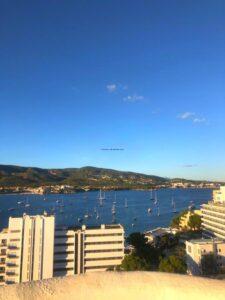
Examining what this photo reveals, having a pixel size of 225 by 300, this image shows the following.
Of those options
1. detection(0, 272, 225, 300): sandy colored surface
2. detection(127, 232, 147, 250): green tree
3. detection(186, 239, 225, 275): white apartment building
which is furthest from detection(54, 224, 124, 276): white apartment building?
detection(0, 272, 225, 300): sandy colored surface

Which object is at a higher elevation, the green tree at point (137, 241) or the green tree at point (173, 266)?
the green tree at point (137, 241)

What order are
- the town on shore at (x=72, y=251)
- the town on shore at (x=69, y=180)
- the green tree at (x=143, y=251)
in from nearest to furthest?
the town on shore at (x=72, y=251), the green tree at (x=143, y=251), the town on shore at (x=69, y=180)

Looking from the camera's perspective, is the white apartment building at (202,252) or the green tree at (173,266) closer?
the green tree at (173,266)

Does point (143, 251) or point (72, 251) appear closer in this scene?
point (143, 251)

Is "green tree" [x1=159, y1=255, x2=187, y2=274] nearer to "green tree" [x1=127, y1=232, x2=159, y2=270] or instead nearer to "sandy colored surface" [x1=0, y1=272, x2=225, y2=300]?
"green tree" [x1=127, y1=232, x2=159, y2=270]

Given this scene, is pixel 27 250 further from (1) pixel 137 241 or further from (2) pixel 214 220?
(2) pixel 214 220

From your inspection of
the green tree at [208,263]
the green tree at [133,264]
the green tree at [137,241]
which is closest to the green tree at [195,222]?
the green tree at [137,241]

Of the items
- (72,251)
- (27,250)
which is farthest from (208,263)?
(27,250)

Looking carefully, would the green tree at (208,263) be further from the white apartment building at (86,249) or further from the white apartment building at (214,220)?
the white apartment building at (214,220)

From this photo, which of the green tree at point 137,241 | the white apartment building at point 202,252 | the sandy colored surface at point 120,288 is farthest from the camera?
the green tree at point 137,241
